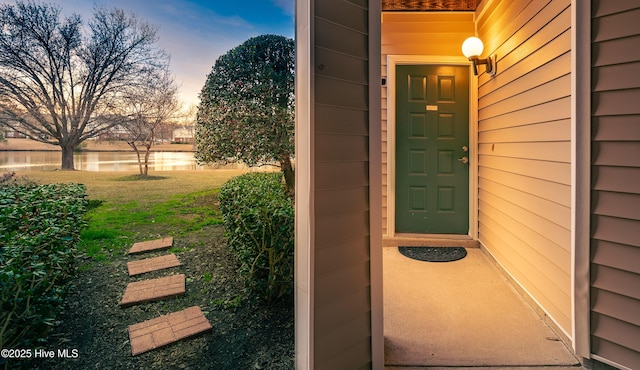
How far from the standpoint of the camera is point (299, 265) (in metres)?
1.43

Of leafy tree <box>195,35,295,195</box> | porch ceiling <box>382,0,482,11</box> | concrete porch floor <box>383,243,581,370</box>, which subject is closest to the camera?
leafy tree <box>195,35,295,195</box>

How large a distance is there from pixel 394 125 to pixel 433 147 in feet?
1.54

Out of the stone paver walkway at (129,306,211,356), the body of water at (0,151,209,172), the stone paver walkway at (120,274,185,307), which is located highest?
the body of water at (0,151,209,172)

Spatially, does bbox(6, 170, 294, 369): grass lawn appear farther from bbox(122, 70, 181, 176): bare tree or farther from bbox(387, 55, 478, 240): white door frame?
bbox(387, 55, 478, 240): white door frame

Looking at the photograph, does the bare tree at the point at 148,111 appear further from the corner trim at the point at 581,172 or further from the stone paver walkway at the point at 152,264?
the corner trim at the point at 581,172

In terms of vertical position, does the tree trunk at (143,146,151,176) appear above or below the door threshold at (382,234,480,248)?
above

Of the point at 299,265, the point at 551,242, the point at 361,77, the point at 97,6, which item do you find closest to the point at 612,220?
the point at 551,242

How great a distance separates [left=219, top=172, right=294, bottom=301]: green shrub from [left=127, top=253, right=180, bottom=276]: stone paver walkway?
0.87ft

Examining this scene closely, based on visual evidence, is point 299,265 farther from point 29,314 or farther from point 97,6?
point 97,6

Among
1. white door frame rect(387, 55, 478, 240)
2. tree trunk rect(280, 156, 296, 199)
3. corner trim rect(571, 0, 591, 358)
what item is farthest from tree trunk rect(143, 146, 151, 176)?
white door frame rect(387, 55, 478, 240)

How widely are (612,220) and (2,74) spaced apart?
2.53m

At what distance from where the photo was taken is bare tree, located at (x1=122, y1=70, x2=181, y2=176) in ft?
4.54

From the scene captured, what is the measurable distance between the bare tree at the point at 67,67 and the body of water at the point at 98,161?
41mm

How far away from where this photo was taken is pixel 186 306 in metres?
1.42
